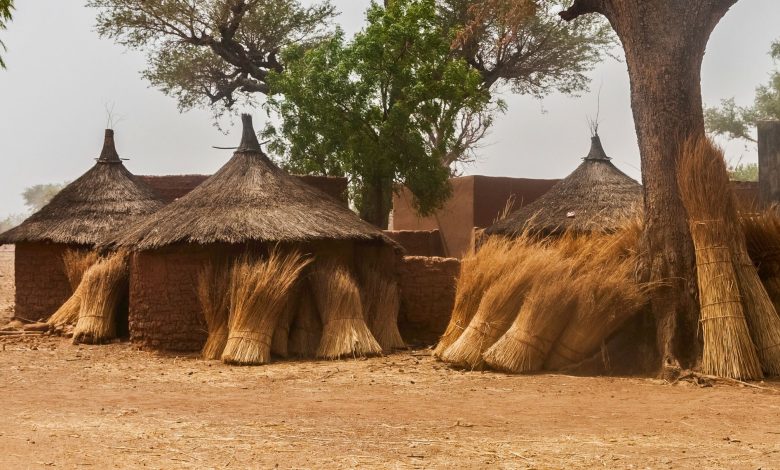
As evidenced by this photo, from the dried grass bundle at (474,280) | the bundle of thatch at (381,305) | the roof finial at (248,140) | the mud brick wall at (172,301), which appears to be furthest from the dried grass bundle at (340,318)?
the roof finial at (248,140)

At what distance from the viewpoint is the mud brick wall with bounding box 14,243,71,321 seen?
1188cm

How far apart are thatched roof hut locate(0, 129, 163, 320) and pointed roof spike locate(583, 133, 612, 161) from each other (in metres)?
5.98

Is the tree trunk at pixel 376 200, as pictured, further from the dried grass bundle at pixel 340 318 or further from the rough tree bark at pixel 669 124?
the rough tree bark at pixel 669 124

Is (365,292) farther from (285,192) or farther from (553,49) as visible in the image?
(553,49)

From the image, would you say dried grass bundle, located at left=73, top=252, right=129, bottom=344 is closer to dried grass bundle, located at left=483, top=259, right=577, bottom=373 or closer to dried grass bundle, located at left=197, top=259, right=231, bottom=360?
dried grass bundle, located at left=197, top=259, right=231, bottom=360

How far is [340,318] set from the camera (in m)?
8.98

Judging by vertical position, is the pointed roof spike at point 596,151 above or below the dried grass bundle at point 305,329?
above

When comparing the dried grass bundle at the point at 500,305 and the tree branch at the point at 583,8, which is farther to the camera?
the tree branch at the point at 583,8

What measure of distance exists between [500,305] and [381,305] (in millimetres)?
2170

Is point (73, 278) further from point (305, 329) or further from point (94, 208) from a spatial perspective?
point (305, 329)

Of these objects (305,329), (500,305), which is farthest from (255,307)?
(500,305)

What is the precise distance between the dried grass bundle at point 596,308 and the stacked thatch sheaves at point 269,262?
1.95 m

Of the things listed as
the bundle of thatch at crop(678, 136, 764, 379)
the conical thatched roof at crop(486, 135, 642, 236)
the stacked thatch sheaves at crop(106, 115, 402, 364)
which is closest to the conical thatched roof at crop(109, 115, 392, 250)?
the stacked thatch sheaves at crop(106, 115, 402, 364)

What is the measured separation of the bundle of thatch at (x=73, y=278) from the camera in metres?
11.1
